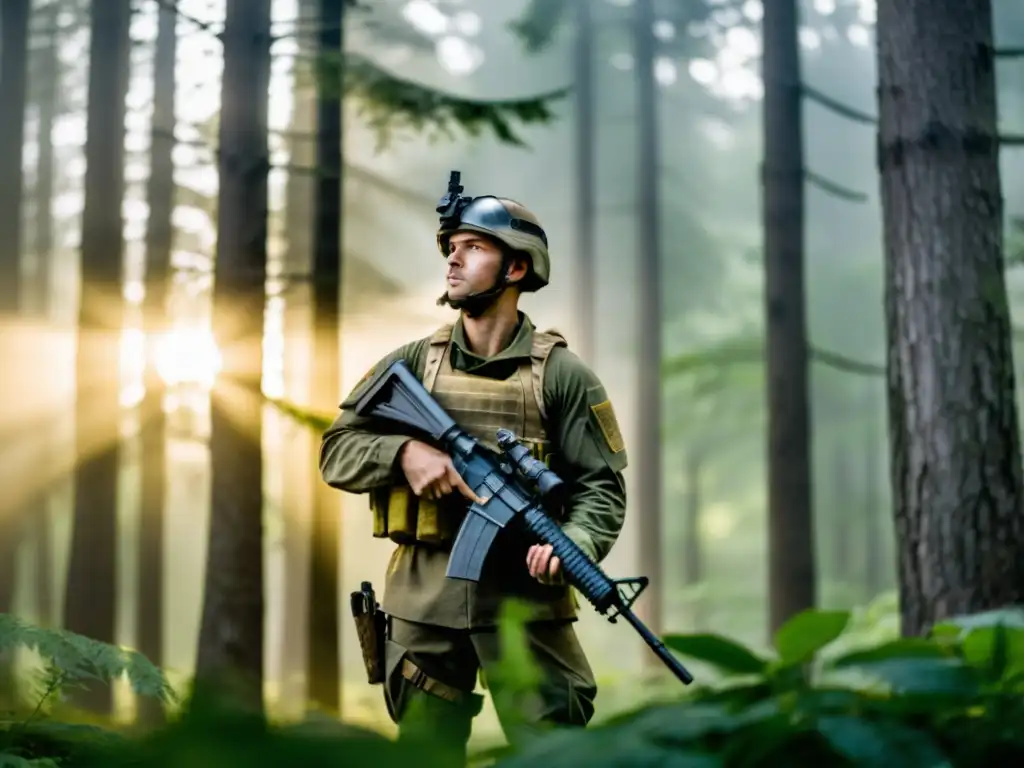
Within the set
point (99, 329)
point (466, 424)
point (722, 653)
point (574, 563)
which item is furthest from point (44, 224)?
point (722, 653)

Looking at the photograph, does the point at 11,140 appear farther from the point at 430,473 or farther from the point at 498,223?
the point at 430,473

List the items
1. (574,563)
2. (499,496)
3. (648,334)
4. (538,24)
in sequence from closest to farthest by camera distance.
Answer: (574,563) → (499,496) → (538,24) → (648,334)

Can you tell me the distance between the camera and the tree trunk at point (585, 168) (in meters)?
20.3

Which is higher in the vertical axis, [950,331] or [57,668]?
[950,331]

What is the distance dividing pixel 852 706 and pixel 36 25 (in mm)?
21244

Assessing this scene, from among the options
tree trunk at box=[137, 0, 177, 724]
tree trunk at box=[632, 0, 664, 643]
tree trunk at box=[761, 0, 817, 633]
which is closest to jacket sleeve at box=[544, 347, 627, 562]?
tree trunk at box=[761, 0, 817, 633]

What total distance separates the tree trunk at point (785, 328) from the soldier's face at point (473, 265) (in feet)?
23.4

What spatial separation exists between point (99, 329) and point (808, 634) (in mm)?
9849

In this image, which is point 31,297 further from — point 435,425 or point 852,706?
point 852,706

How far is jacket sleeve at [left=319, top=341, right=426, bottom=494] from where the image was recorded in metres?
3.89

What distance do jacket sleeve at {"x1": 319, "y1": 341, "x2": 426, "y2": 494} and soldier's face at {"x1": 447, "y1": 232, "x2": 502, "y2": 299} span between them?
32cm

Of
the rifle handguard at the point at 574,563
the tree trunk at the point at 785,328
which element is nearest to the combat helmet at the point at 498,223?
the rifle handguard at the point at 574,563

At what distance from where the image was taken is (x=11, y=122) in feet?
41.0

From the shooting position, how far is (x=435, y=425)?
3840mm
